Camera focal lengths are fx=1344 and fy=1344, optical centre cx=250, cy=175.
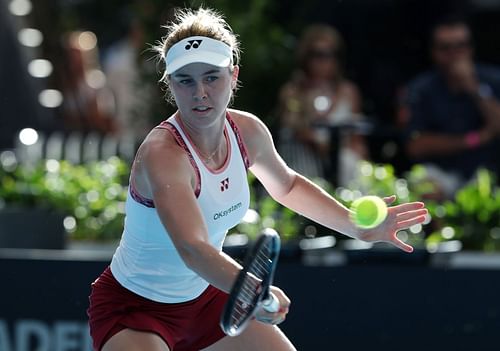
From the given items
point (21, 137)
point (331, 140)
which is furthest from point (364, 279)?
point (21, 137)

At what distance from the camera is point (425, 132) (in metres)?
8.49

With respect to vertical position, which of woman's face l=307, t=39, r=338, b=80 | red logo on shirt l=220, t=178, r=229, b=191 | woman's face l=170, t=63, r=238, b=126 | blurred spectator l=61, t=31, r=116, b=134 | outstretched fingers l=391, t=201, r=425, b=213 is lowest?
blurred spectator l=61, t=31, r=116, b=134

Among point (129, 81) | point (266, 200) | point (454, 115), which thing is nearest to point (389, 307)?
point (266, 200)

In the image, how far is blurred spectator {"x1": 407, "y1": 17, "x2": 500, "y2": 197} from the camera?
27.6ft

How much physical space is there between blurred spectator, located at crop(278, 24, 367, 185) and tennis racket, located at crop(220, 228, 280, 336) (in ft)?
12.9

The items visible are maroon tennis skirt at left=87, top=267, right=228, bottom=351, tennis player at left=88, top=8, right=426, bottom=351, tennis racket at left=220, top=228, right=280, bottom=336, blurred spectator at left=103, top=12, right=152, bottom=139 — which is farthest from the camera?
blurred spectator at left=103, top=12, right=152, bottom=139

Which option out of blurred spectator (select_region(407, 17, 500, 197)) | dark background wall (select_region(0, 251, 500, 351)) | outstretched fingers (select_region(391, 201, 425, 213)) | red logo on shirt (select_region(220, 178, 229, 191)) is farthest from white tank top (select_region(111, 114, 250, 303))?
blurred spectator (select_region(407, 17, 500, 197))

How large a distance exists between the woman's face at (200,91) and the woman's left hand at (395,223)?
2.51ft

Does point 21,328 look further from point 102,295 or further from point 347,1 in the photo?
point 347,1

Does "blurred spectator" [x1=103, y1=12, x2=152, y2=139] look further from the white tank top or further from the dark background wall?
the white tank top

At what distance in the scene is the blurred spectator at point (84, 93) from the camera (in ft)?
36.8

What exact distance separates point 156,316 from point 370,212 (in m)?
0.87

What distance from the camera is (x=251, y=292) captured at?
13.8 ft

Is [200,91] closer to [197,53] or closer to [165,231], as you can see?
[197,53]
